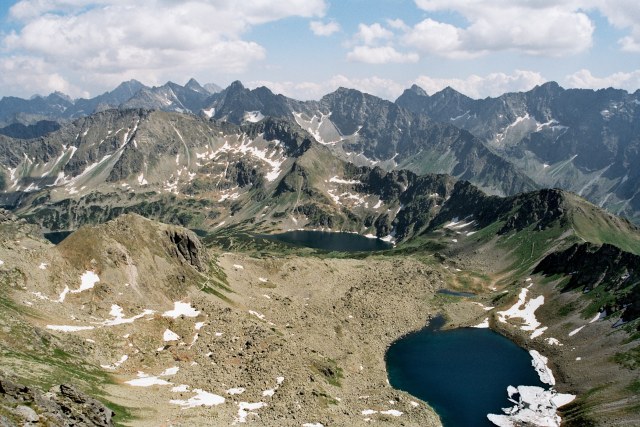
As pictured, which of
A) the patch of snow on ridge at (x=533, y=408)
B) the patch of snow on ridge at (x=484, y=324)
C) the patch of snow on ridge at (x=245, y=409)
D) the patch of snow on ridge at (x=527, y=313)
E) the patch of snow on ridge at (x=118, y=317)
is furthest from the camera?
the patch of snow on ridge at (x=484, y=324)

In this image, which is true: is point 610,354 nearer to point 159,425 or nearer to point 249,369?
point 249,369

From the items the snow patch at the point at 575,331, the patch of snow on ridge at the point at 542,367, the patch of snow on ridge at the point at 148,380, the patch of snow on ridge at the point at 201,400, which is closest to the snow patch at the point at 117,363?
the patch of snow on ridge at the point at 148,380

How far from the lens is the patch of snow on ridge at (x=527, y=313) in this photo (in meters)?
173

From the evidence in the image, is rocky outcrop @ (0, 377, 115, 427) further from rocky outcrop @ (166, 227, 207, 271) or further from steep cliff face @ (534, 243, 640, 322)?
steep cliff face @ (534, 243, 640, 322)

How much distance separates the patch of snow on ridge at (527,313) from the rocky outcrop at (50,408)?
14556 centimetres

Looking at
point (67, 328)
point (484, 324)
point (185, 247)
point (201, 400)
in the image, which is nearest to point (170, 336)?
point (67, 328)

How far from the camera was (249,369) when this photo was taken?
103 metres

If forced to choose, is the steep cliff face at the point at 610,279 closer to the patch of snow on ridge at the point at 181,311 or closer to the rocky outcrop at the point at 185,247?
the patch of snow on ridge at the point at 181,311

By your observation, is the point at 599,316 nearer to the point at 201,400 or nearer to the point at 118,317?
Result: the point at 201,400

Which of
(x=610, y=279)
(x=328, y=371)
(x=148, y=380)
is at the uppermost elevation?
(x=610, y=279)

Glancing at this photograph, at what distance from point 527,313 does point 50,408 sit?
171 meters

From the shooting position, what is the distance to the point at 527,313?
185375mm

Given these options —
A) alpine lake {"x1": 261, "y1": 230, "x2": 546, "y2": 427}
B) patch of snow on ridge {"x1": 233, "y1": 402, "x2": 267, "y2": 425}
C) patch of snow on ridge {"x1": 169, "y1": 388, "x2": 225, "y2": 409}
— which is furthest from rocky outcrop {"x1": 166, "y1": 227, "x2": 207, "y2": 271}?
patch of snow on ridge {"x1": 233, "y1": 402, "x2": 267, "y2": 425}

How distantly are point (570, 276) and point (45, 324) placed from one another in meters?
181
